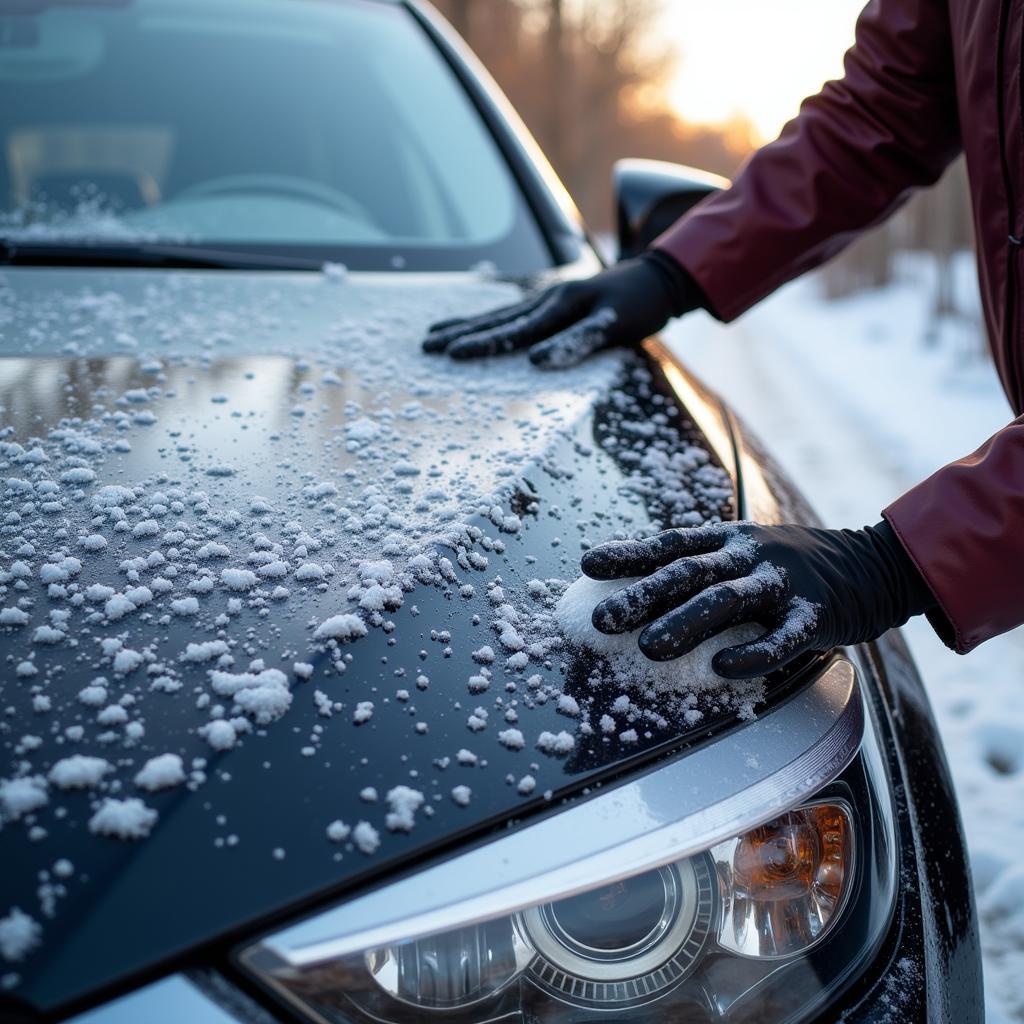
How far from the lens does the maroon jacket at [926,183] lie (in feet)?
3.45

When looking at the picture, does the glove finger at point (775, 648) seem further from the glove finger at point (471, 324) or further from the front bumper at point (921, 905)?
the glove finger at point (471, 324)

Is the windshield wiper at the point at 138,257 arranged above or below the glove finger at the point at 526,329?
below

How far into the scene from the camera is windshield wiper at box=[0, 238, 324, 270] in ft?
5.24

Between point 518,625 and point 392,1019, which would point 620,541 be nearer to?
point 518,625

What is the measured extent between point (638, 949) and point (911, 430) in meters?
5.07

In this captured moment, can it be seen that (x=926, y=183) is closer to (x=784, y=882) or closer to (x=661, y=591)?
(x=661, y=591)

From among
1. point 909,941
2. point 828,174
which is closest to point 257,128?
point 828,174

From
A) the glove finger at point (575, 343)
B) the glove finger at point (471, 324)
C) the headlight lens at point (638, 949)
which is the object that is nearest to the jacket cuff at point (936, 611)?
the headlight lens at point (638, 949)

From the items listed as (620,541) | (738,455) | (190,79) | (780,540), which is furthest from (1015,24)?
(190,79)

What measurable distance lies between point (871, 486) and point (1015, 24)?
123 inches

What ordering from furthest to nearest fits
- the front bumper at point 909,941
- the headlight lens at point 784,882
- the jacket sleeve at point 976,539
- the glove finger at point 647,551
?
the jacket sleeve at point 976,539
the glove finger at point 647,551
the headlight lens at point 784,882
the front bumper at point 909,941

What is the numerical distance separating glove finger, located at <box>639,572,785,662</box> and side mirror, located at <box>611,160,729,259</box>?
119cm

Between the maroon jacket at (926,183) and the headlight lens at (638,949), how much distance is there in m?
0.38

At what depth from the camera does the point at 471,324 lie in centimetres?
149
